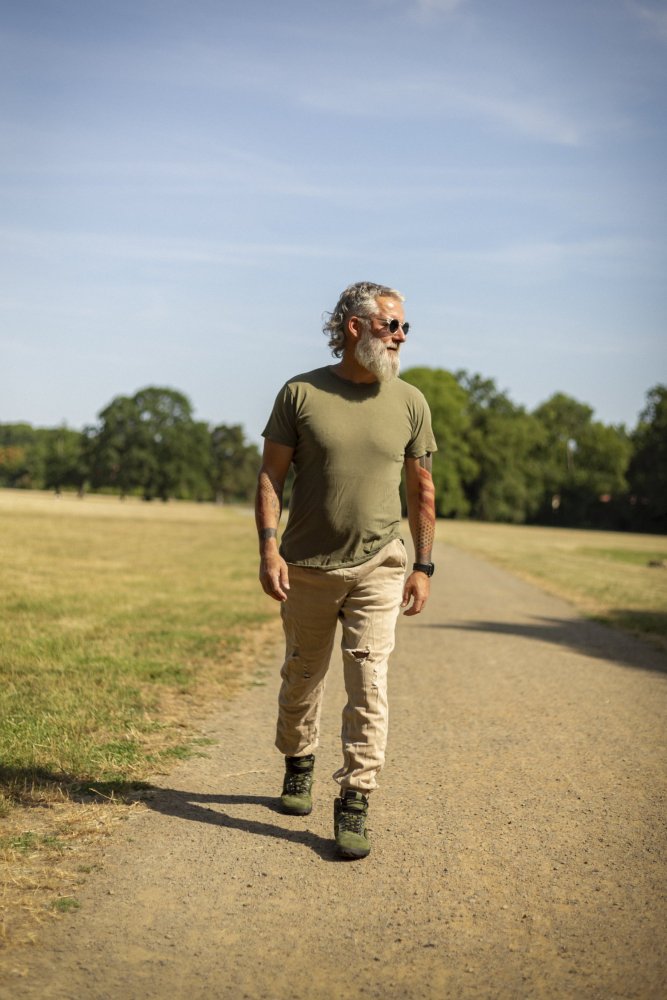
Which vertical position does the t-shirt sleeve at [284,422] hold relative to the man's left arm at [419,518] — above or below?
above

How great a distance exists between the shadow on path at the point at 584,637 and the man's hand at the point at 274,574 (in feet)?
20.2

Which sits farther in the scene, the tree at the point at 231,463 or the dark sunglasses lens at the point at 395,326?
the tree at the point at 231,463

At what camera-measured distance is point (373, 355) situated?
406 cm

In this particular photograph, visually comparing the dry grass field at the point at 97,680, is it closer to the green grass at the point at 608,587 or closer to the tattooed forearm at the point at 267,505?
the green grass at the point at 608,587

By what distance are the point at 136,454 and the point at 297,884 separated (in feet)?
314

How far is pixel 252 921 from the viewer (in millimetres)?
3182

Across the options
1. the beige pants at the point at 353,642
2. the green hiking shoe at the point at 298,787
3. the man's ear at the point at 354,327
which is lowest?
the green hiking shoe at the point at 298,787

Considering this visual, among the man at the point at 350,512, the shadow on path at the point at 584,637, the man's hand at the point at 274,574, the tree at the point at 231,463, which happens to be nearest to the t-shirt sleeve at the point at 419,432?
the man at the point at 350,512

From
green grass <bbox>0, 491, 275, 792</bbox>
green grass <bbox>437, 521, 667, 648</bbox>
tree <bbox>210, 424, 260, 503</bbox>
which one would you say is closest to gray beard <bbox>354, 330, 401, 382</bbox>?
green grass <bbox>0, 491, 275, 792</bbox>

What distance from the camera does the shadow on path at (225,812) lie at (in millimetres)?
4047

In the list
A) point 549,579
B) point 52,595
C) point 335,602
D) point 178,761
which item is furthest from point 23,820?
point 549,579

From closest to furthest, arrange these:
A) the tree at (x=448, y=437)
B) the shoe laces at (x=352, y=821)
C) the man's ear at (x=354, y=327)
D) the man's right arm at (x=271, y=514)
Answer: the shoe laces at (x=352, y=821) < the man's right arm at (x=271, y=514) < the man's ear at (x=354, y=327) < the tree at (x=448, y=437)

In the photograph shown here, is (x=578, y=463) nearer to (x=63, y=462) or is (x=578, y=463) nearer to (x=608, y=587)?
(x=63, y=462)

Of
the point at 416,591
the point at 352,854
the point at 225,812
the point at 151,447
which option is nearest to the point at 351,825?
the point at 352,854
